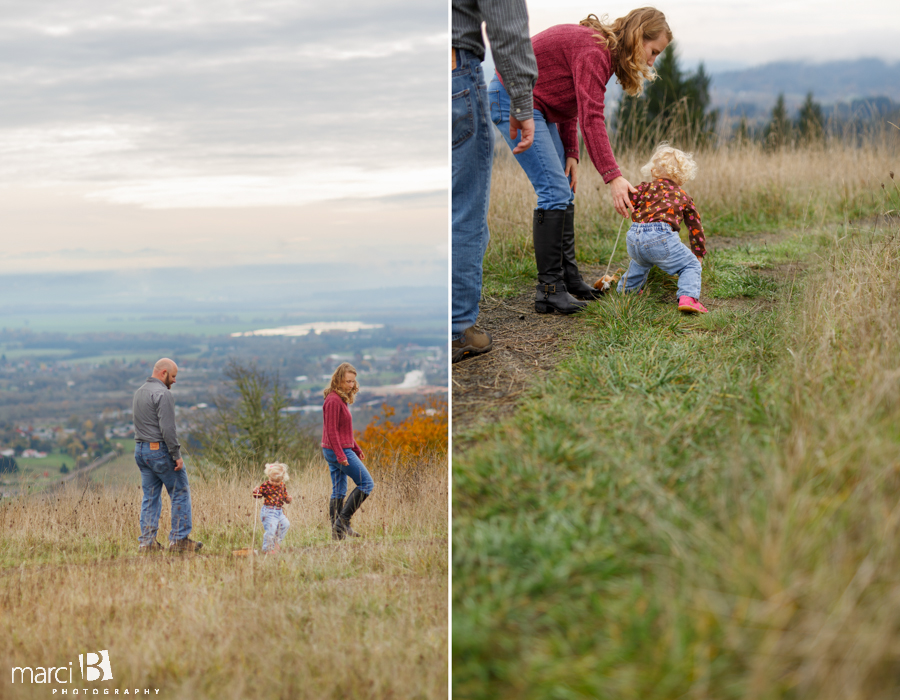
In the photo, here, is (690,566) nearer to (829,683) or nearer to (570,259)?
(829,683)

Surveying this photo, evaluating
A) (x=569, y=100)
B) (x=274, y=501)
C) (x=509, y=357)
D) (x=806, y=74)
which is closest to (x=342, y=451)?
(x=274, y=501)

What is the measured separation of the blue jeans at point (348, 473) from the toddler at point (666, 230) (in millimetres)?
2278

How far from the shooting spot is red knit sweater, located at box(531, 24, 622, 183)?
3576 millimetres

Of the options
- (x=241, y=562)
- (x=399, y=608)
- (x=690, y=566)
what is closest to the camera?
(x=690, y=566)

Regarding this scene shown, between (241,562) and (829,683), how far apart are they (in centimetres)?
317

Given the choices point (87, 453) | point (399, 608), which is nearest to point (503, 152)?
point (399, 608)

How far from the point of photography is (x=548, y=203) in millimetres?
3869

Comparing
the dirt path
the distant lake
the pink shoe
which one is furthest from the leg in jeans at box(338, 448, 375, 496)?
the distant lake

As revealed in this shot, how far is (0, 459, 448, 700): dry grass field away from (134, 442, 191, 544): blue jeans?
0.28 meters

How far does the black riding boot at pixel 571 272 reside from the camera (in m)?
4.15

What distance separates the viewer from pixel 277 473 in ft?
16.0

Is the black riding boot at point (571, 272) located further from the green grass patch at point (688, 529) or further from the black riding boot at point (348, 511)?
the black riding boot at point (348, 511)

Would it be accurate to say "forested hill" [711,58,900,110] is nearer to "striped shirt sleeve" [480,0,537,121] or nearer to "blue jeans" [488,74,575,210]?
"blue jeans" [488,74,575,210]

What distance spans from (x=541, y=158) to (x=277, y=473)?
2.97 m
